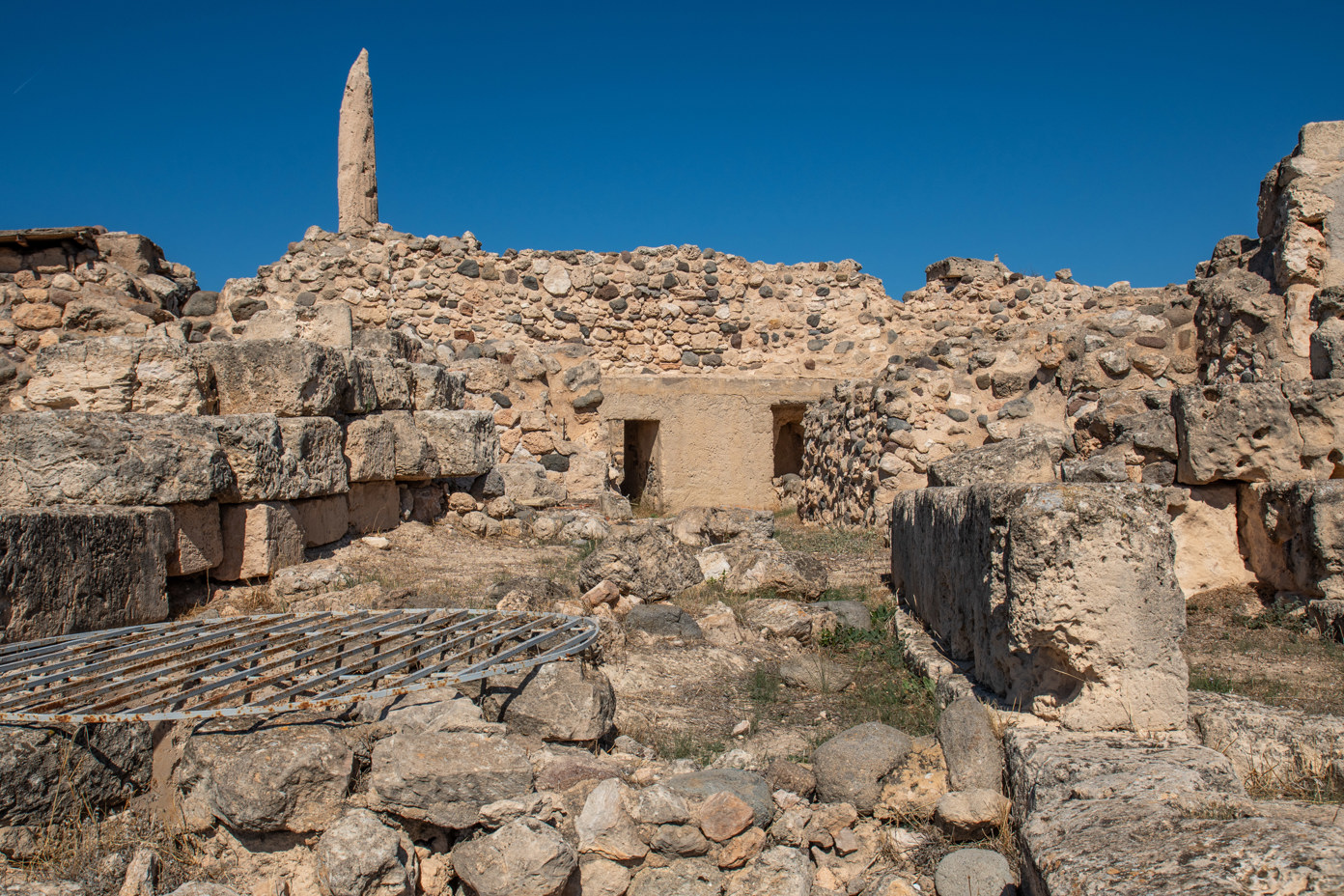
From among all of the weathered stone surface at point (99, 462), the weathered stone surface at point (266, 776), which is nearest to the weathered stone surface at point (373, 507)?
the weathered stone surface at point (99, 462)

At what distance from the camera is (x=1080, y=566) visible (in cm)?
274

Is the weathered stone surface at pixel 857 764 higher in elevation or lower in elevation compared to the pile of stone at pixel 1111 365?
lower

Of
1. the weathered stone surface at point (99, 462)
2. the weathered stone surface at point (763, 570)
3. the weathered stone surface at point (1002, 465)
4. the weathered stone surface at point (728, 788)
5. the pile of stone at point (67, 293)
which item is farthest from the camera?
the pile of stone at point (67, 293)

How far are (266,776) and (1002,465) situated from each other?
4.71m

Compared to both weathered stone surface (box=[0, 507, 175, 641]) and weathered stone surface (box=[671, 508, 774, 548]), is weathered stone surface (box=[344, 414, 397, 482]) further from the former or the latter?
weathered stone surface (box=[671, 508, 774, 548])

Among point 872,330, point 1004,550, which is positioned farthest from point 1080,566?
point 872,330

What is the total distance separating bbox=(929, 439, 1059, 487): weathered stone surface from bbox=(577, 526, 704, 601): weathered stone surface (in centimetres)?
186

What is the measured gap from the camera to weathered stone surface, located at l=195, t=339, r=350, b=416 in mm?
5727

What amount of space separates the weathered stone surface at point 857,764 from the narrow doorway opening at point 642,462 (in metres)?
7.19

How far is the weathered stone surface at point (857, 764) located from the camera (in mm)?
2816

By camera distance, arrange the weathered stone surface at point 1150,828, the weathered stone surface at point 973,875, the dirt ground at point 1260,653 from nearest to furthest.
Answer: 1. the weathered stone surface at point 1150,828
2. the weathered stone surface at point 973,875
3. the dirt ground at point 1260,653

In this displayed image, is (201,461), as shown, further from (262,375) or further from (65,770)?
(65,770)

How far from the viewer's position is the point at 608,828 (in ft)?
8.43

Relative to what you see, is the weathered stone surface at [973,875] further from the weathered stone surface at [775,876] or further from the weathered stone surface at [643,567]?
the weathered stone surface at [643,567]
